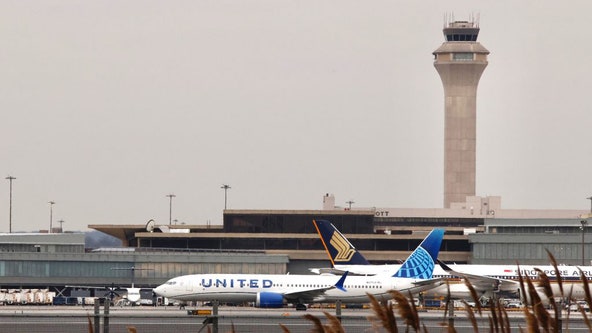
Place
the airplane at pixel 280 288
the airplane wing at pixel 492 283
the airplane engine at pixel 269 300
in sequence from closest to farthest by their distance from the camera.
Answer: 1. the airplane engine at pixel 269 300
2. the airplane at pixel 280 288
3. the airplane wing at pixel 492 283

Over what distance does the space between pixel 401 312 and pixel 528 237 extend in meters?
146

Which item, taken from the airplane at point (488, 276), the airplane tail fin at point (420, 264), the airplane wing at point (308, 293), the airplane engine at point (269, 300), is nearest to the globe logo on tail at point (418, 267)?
the airplane tail fin at point (420, 264)

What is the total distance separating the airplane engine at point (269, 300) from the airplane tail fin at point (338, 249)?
30.6 metres

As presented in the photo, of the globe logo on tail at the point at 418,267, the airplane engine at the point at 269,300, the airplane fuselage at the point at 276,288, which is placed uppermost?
the globe logo on tail at the point at 418,267

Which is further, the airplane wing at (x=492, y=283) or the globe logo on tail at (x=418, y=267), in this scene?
the airplane wing at (x=492, y=283)

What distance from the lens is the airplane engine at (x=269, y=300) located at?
287 feet

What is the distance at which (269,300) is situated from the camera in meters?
87.5

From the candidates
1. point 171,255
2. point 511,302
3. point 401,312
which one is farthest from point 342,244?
point 401,312

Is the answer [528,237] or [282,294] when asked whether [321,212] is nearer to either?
[528,237]

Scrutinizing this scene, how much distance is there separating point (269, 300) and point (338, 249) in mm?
32855

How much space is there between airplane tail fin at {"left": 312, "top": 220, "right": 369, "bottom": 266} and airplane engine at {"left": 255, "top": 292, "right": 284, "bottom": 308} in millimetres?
30623

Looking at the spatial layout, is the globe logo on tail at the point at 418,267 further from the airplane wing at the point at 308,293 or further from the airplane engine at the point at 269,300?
the airplane engine at the point at 269,300

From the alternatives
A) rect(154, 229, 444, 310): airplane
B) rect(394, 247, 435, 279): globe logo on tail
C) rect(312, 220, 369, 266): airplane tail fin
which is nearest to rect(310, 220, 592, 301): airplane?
rect(394, 247, 435, 279): globe logo on tail

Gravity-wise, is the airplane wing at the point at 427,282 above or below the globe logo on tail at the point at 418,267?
below
